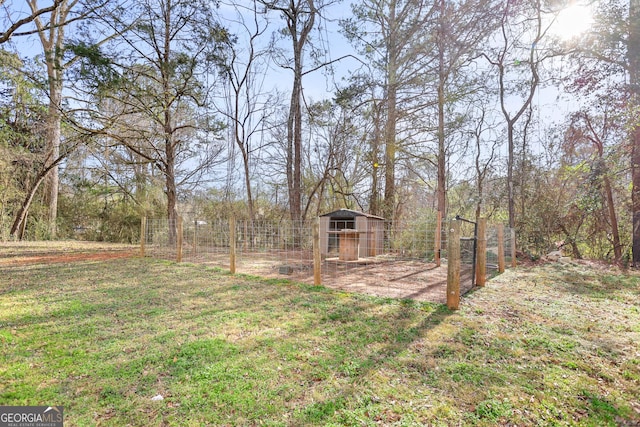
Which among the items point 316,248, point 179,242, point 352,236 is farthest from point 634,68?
point 179,242

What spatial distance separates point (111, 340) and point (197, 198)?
11129 millimetres

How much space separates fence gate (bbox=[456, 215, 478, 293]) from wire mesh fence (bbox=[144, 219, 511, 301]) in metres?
0.02

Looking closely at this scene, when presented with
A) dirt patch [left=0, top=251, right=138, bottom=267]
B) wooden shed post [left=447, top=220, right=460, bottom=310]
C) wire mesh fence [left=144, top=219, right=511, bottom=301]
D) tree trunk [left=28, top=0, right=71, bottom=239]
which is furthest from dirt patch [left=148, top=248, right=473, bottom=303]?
tree trunk [left=28, top=0, right=71, bottom=239]

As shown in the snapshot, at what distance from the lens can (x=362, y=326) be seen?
9.77ft

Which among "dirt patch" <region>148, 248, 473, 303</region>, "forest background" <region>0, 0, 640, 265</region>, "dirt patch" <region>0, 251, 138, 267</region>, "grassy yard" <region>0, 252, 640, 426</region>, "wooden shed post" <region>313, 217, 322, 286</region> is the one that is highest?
"forest background" <region>0, 0, 640, 265</region>

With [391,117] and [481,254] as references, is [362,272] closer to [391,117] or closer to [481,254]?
[481,254]

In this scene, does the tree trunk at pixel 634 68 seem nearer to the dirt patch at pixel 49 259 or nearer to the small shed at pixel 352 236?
the small shed at pixel 352 236

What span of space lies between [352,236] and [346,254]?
1.54ft

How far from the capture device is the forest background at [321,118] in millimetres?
7035

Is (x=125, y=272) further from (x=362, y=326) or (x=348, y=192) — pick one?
(x=348, y=192)

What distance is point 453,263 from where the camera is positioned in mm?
3418

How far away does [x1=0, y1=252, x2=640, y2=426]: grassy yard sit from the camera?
67.2 inches

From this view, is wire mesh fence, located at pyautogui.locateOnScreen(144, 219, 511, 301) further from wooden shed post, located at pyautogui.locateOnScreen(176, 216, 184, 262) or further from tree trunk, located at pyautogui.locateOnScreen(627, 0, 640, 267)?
tree trunk, located at pyautogui.locateOnScreen(627, 0, 640, 267)

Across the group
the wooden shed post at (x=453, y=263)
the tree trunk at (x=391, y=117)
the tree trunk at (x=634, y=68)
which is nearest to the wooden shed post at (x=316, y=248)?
the wooden shed post at (x=453, y=263)
